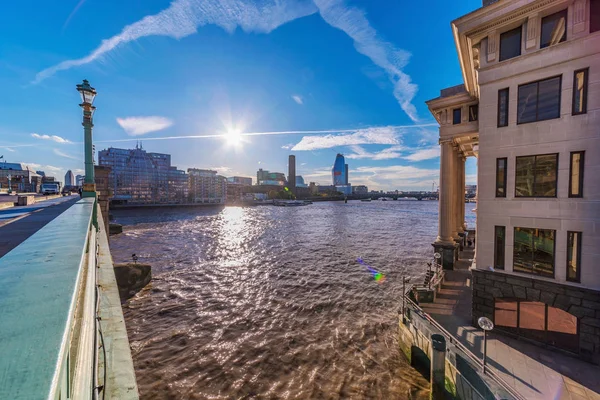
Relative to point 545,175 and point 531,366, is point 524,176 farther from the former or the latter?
point 531,366

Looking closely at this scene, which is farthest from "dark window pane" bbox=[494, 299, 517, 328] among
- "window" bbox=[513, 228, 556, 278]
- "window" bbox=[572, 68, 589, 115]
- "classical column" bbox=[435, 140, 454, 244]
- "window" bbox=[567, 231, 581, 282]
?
"classical column" bbox=[435, 140, 454, 244]

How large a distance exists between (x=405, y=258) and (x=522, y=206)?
797 inches

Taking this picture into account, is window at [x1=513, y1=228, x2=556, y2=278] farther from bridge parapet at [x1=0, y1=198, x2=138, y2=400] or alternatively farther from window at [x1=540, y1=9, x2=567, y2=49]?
bridge parapet at [x1=0, y1=198, x2=138, y2=400]

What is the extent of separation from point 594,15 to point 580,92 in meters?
2.98

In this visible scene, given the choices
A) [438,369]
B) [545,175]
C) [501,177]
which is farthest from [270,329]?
[545,175]

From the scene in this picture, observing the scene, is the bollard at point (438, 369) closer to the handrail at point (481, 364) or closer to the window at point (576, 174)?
the handrail at point (481, 364)

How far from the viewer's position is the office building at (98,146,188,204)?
500 feet

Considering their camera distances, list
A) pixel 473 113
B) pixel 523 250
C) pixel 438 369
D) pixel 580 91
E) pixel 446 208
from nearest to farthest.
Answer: pixel 438 369
pixel 580 91
pixel 523 250
pixel 473 113
pixel 446 208

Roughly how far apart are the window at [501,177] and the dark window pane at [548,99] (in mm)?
2166

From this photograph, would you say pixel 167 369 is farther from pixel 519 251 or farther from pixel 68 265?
pixel 519 251

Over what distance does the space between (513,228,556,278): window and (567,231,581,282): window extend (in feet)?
1.53

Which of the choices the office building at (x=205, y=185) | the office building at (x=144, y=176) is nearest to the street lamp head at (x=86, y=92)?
the office building at (x=144, y=176)

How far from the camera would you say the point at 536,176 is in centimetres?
1141

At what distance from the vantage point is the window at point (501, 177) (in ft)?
40.3
